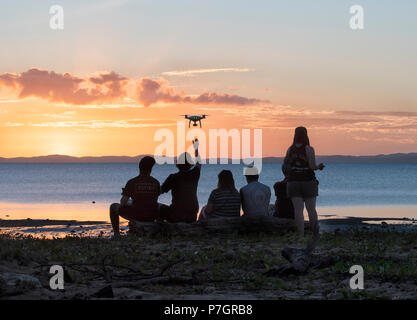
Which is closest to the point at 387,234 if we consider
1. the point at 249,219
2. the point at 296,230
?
the point at 296,230

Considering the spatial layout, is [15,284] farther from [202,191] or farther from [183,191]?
[202,191]

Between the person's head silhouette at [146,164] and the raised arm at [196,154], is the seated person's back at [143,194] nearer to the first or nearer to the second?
the person's head silhouette at [146,164]

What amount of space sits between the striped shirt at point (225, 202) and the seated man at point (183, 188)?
0.54 m

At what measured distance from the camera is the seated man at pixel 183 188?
14.4 metres

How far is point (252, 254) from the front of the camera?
11.5 metres

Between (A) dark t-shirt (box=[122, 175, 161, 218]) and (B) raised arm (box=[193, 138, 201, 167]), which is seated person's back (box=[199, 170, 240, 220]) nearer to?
(B) raised arm (box=[193, 138, 201, 167])

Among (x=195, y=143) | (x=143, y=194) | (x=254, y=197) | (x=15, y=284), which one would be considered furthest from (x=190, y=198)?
(x=15, y=284)

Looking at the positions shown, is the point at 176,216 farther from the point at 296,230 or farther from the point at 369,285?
the point at 369,285

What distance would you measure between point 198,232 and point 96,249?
8.91 feet

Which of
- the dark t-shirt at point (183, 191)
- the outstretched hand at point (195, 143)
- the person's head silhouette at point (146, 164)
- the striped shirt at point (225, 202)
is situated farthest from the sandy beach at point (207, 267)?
the outstretched hand at point (195, 143)

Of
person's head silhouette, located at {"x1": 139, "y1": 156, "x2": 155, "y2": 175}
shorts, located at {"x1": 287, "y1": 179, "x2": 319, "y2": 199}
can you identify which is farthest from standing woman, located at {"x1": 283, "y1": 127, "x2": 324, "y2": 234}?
person's head silhouette, located at {"x1": 139, "y1": 156, "x2": 155, "y2": 175}

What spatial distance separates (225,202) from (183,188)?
102 cm
